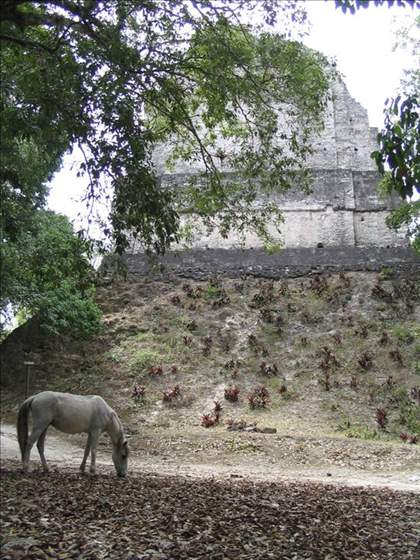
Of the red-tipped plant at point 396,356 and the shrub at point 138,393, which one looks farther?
the red-tipped plant at point 396,356

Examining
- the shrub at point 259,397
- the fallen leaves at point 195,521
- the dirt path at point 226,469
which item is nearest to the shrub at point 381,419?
the shrub at point 259,397

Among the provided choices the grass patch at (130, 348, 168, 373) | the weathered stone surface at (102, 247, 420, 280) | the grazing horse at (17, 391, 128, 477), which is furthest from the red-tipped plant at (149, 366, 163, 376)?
the grazing horse at (17, 391, 128, 477)

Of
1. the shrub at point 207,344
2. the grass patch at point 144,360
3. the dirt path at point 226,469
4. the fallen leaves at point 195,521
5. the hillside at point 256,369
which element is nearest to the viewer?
the fallen leaves at point 195,521

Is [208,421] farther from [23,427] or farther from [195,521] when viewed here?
[195,521]

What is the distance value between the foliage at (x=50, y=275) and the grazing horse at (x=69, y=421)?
66.9 inches

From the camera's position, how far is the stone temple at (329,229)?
21766 millimetres

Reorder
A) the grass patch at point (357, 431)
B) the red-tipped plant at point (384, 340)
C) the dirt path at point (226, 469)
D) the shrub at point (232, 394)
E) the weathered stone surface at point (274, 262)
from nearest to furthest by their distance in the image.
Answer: the dirt path at point (226, 469), the grass patch at point (357, 431), the shrub at point (232, 394), the red-tipped plant at point (384, 340), the weathered stone surface at point (274, 262)

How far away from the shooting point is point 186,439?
13.0m

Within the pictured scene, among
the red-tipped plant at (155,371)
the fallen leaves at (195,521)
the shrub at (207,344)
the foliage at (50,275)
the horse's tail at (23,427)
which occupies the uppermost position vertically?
the foliage at (50,275)

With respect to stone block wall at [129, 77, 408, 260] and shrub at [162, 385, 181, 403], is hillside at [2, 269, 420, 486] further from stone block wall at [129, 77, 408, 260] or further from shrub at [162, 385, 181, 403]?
stone block wall at [129, 77, 408, 260]

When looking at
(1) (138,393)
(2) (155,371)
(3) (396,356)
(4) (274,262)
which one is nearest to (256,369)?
(2) (155,371)

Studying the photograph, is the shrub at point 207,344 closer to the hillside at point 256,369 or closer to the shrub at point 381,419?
the hillside at point 256,369

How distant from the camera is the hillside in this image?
1248cm

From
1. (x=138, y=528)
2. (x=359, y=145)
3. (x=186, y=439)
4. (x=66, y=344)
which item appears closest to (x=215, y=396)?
(x=186, y=439)
